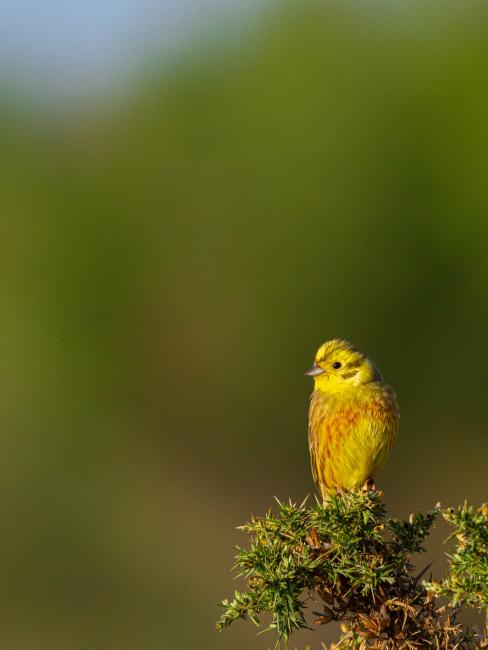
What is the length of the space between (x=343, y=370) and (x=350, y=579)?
2.23m

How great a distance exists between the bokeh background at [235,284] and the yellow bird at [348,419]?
9493mm

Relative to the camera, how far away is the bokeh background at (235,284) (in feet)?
54.6

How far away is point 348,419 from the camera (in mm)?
5160

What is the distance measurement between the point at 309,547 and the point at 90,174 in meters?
18.2

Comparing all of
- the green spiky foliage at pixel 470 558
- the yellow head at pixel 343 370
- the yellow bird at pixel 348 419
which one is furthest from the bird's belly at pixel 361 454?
the green spiky foliage at pixel 470 558

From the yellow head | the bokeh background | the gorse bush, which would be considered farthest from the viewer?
the bokeh background

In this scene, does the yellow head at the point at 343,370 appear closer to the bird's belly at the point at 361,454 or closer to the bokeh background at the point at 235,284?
the bird's belly at the point at 361,454

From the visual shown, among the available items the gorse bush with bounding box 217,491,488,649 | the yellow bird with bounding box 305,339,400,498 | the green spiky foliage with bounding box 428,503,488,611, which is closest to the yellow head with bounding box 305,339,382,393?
the yellow bird with bounding box 305,339,400,498

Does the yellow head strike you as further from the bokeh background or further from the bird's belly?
the bokeh background

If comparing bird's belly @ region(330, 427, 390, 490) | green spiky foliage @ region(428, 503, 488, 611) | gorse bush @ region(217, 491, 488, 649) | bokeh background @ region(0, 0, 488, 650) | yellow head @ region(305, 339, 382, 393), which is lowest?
green spiky foliage @ region(428, 503, 488, 611)

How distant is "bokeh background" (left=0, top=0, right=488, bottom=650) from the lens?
16656mm

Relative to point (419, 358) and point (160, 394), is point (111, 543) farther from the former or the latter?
point (419, 358)

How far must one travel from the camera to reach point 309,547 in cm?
320

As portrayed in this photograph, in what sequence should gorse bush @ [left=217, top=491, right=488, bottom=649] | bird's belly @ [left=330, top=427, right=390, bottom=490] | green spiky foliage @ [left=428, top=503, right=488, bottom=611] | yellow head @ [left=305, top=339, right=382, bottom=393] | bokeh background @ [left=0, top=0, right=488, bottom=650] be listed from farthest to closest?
bokeh background @ [left=0, top=0, right=488, bottom=650] < yellow head @ [left=305, top=339, right=382, bottom=393] < bird's belly @ [left=330, top=427, right=390, bottom=490] < gorse bush @ [left=217, top=491, right=488, bottom=649] < green spiky foliage @ [left=428, top=503, right=488, bottom=611]
